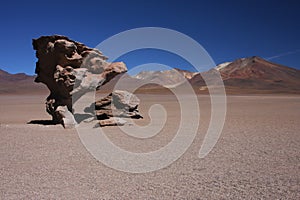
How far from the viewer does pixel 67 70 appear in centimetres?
1434

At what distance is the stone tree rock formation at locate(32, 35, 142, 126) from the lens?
46.5 feet

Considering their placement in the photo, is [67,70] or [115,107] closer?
[67,70]

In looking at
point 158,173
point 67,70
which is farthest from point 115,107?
point 158,173

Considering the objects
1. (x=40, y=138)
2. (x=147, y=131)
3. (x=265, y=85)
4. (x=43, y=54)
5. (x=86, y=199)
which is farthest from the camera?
(x=265, y=85)

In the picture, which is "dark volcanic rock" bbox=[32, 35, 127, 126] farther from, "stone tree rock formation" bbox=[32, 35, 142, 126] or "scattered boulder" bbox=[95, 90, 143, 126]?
"scattered boulder" bbox=[95, 90, 143, 126]

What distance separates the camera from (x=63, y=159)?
24.6 ft

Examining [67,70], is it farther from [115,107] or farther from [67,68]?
[115,107]

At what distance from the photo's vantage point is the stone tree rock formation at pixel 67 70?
14180mm

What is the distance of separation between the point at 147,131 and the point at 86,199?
757 cm

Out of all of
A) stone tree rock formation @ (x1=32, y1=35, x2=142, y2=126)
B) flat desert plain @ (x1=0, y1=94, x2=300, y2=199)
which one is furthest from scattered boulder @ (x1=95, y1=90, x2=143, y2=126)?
flat desert plain @ (x1=0, y1=94, x2=300, y2=199)

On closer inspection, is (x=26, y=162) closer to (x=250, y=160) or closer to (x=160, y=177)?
(x=160, y=177)

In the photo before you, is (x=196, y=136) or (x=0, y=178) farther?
(x=196, y=136)

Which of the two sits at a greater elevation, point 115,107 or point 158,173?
point 115,107

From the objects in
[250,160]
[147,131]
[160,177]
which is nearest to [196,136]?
[147,131]
